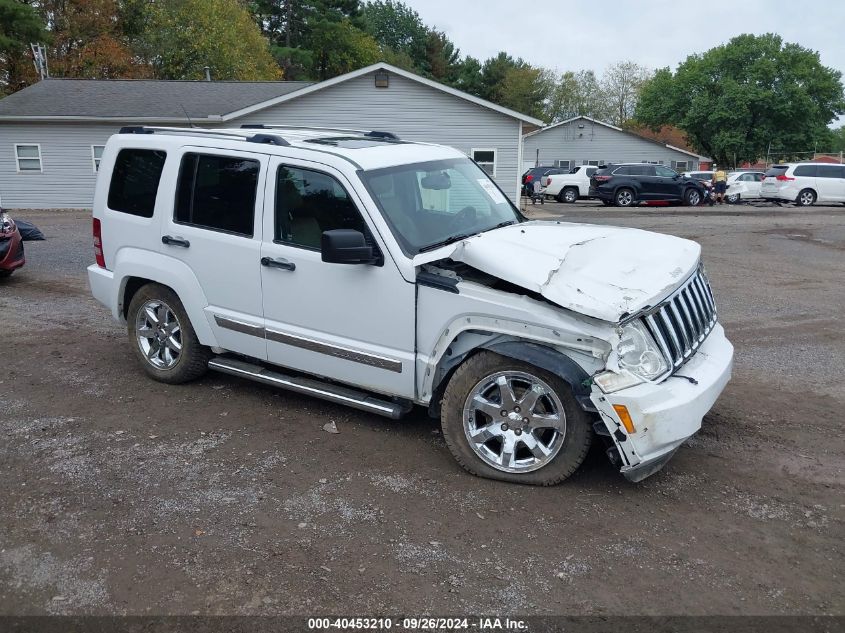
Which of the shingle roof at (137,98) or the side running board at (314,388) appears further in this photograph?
the shingle roof at (137,98)

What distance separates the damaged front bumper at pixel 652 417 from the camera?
3.79 meters

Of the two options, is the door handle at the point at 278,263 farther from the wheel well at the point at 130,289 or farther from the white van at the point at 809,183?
the white van at the point at 809,183

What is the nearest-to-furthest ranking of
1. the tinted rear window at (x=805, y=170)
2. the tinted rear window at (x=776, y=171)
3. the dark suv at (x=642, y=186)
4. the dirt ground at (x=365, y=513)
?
the dirt ground at (x=365, y=513) < the tinted rear window at (x=805, y=170) < the dark suv at (x=642, y=186) < the tinted rear window at (x=776, y=171)

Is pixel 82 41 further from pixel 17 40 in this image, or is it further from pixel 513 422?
pixel 513 422

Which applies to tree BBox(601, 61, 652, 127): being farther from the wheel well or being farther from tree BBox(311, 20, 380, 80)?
the wheel well

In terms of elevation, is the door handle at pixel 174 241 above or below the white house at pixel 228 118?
below

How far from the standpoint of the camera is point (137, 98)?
2630 cm

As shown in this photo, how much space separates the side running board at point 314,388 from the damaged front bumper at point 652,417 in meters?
1.43

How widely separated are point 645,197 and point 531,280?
26009 mm

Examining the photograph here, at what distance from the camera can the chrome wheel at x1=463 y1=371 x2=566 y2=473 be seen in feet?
13.6

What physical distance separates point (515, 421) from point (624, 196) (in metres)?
25.9

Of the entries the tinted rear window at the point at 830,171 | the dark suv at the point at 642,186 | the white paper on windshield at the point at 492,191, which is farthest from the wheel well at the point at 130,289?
the tinted rear window at the point at 830,171

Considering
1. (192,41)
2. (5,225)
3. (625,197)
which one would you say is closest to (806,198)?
(625,197)

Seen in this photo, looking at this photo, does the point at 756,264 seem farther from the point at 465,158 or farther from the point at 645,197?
the point at 645,197
